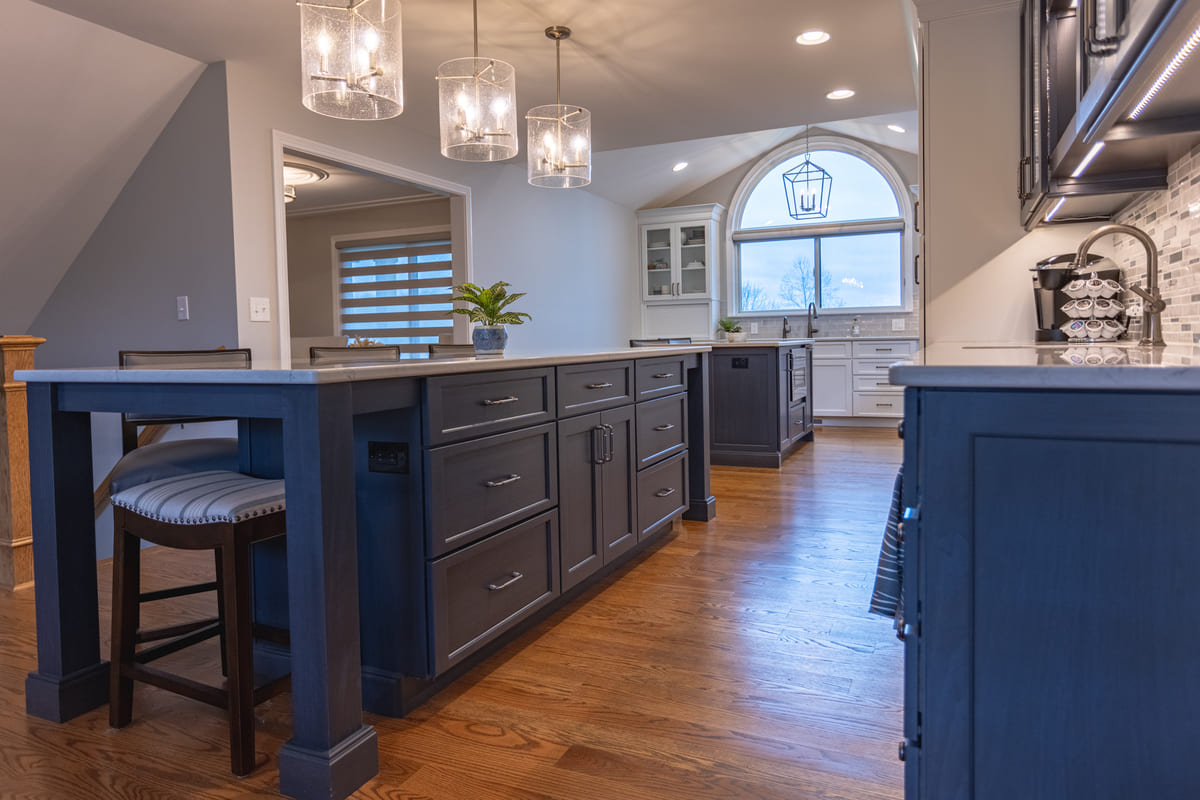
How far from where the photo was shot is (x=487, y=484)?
6.43 ft

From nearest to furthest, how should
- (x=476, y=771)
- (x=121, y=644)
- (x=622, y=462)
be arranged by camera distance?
(x=476, y=771) → (x=121, y=644) → (x=622, y=462)

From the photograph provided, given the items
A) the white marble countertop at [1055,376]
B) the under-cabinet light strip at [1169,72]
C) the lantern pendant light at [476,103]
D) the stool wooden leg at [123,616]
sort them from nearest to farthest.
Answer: the white marble countertop at [1055,376] → the under-cabinet light strip at [1169,72] → the stool wooden leg at [123,616] → the lantern pendant light at [476,103]

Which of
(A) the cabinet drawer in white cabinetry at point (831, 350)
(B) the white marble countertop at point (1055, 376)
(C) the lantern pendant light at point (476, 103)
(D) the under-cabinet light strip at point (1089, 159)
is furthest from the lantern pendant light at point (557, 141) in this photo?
(A) the cabinet drawer in white cabinetry at point (831, 350)

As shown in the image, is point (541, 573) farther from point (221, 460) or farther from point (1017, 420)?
point (1017, 420)

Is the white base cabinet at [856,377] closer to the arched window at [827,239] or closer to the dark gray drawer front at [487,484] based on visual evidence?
the arched window at [827,239]

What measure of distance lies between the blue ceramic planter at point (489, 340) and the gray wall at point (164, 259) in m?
1.66

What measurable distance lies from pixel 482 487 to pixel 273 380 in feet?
2.09

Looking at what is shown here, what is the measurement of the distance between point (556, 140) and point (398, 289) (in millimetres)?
4196

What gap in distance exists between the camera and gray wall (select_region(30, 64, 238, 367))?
3547mm

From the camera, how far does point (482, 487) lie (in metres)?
1.95

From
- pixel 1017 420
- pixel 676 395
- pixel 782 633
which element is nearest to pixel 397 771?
pixel 782 633

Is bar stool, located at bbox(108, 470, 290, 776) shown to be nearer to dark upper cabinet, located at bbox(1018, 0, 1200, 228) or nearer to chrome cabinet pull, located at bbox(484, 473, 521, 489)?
chrome cabinet pull, located at bbox(484, 473, 521, 489)

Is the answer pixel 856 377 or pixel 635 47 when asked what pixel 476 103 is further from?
pixel 856 377

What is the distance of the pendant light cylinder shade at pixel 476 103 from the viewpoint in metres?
2.81
